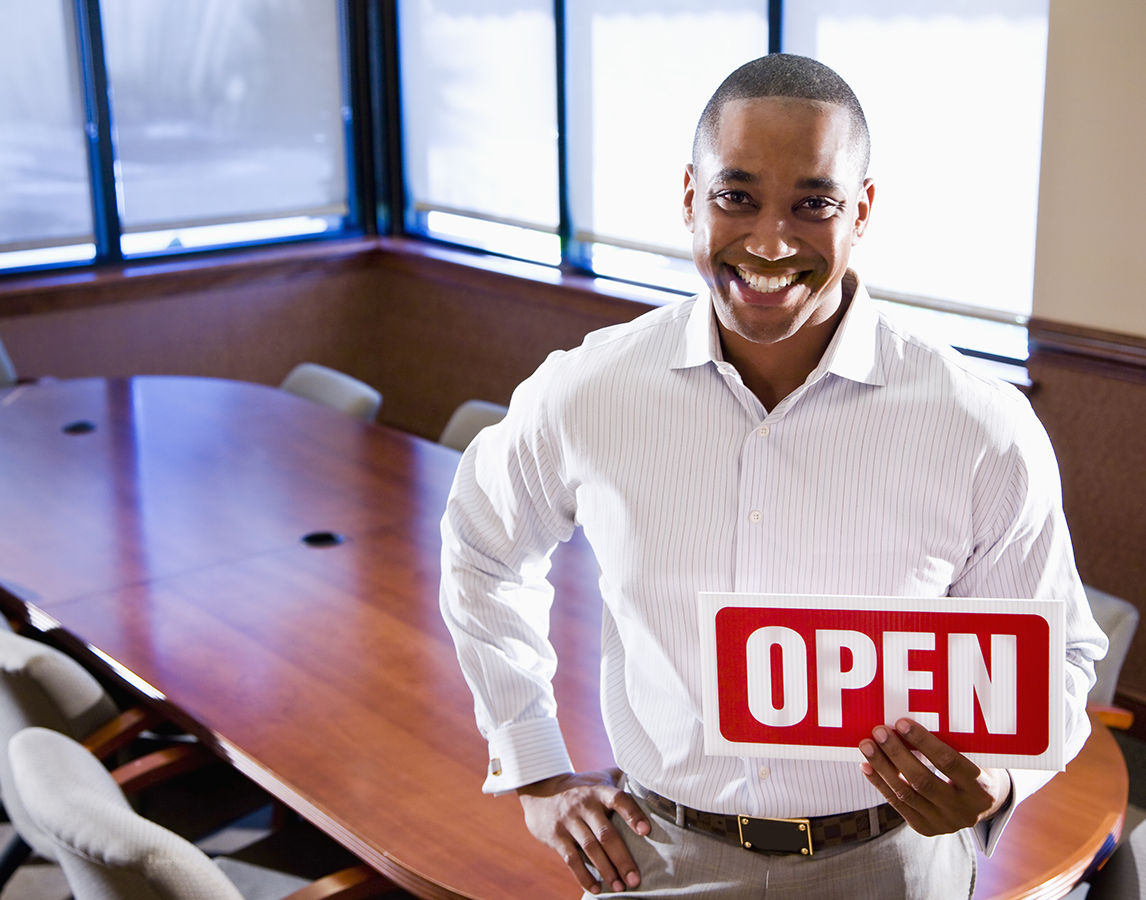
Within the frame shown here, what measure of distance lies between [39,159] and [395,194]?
1761mm

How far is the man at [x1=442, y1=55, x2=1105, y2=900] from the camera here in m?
1.20

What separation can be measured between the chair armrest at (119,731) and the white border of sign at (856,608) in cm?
158

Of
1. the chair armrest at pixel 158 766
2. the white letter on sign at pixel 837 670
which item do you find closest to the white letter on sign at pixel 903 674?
the white letter on sign at pixel 837 670

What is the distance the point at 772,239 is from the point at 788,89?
0.15 meters

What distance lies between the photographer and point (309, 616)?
2564mm

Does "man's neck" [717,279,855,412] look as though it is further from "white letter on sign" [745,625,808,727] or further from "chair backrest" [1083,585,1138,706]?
"chair backrest" [1083,585,1138,706]

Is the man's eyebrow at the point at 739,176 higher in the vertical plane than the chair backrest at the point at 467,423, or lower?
higher

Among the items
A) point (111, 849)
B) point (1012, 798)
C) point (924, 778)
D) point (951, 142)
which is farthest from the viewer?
point (951, 142)

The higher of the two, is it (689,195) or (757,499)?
(689,195)

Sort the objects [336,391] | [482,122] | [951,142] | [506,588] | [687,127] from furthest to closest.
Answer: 1. [482,122]
2. [687,127]
3. [336,391]
4. [951,142]
5. [506,588]

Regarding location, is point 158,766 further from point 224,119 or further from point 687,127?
point 224,119

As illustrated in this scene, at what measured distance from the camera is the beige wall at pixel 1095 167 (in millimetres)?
3344

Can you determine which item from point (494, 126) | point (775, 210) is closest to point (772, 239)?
point (775, 210)

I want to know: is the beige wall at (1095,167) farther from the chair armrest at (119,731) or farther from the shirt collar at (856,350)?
the chair armrest at (119,731)
